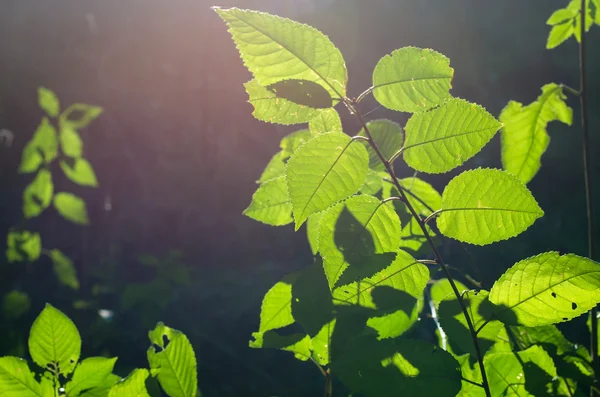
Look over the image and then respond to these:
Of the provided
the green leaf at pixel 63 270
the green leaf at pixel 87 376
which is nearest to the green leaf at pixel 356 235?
the green leaf at pixel 87 376

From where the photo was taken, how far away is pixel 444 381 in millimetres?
444

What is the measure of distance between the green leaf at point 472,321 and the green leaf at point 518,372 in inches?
1.6

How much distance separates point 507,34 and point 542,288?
4.20 meters

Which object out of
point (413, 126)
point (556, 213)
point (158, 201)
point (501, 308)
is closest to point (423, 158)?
point (413, 126)

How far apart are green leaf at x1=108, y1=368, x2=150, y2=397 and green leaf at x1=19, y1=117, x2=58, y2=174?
1.14 m

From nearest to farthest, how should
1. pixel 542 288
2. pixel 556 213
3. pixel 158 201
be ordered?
pixel 542 288
pixel 556 213
pixel 158 201

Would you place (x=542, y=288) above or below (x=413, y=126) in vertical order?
below

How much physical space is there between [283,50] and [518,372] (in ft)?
1.30

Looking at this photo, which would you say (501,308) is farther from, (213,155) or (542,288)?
(213,155)

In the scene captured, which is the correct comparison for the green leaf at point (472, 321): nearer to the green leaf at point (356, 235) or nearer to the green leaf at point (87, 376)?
the green leaf at point (356, 235)

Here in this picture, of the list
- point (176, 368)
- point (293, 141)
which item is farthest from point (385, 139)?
point (176, 368)

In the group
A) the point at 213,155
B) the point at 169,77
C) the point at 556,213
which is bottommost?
the point at 556,213

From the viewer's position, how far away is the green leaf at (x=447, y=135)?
1.50ft

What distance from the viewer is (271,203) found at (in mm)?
613
